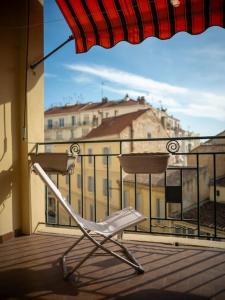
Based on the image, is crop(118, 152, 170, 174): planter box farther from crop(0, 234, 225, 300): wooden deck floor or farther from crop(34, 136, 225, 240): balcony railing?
crop(0, 234, 225, 300): wooden deck floor

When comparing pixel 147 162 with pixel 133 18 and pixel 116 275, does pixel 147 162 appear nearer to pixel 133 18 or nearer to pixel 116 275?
pixel 116 275

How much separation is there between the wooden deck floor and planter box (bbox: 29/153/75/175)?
817 mm

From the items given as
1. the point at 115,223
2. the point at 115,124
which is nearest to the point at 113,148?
the point at 115,124

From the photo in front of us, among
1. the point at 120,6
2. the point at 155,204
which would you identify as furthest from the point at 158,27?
the point at 155,204

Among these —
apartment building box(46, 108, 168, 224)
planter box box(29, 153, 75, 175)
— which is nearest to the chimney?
apartment building box(46, 108, 168, 224)

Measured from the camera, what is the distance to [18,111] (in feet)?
12.0

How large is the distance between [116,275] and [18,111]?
225cm

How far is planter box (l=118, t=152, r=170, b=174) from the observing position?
2.92 meters

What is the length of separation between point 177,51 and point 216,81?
7.23 metres

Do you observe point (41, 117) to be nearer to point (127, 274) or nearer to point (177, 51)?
point (127, 274)

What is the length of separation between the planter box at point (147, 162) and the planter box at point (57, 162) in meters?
0.71

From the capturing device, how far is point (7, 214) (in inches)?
139

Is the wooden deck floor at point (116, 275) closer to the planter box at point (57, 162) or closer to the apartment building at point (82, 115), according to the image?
the planter box at point (57, 162)

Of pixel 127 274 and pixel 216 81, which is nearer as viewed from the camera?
pixel 127 274
